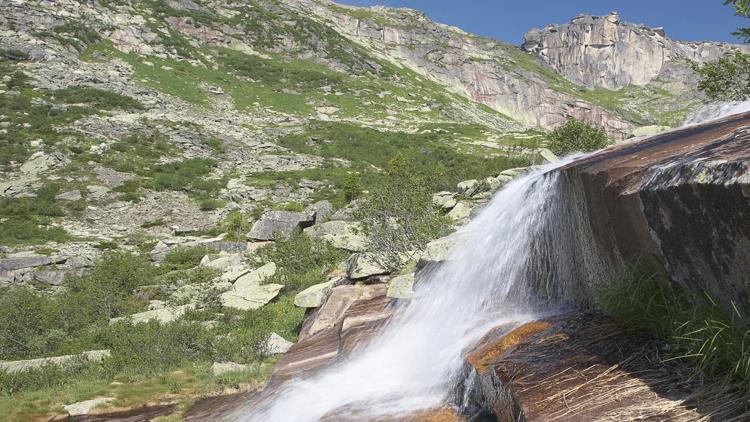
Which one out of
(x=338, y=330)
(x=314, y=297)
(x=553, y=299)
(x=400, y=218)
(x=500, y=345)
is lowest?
(x=338, y=330)

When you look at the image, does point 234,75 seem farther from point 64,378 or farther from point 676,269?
point 676,269

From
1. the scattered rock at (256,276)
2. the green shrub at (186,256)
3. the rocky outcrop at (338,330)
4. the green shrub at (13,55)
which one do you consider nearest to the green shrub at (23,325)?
the scattered rock at (256,276)

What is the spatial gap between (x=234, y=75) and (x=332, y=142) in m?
36.3

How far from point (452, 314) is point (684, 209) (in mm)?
4723

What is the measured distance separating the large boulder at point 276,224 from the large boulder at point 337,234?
1.41 m

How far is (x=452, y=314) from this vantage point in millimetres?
8047

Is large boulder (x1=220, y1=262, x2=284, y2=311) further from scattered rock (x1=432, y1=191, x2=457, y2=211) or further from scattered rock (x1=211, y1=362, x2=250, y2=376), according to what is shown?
scattered rock (x1=432, y1=191, x2=457, y2=211)

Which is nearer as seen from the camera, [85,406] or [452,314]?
[452,314]

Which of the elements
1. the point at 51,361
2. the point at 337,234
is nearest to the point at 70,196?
the point at 337,234

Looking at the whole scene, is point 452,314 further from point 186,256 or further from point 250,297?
point 186,256

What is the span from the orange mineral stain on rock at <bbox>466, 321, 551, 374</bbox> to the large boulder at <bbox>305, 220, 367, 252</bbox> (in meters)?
15.5

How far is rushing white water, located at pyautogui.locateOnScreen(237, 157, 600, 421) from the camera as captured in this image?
6562mm

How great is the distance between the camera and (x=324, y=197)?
134 feet

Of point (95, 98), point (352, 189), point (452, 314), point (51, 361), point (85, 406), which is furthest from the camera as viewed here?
point (95, 98)
